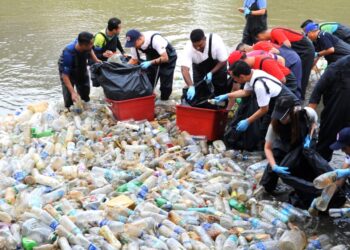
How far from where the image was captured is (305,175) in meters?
4.73

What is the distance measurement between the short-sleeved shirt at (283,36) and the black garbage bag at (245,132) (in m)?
1.70

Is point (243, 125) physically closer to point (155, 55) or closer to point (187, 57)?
point (187, 57)

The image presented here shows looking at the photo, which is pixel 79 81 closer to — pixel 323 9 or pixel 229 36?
pixel 229 36

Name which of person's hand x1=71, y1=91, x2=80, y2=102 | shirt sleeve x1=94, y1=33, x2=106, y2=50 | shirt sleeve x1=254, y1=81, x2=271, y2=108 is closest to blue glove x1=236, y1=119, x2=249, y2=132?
shirt sleeve x1=254, y1=81, x2=271, y2=108

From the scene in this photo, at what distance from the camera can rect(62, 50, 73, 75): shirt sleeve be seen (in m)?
6.81

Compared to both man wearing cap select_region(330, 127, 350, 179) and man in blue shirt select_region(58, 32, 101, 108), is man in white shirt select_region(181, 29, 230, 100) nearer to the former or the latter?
man in blue shirt select_region(58, 32, 101, 108)

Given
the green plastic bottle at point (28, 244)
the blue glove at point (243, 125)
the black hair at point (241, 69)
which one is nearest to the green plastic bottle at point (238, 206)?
the blue glove at point (243, 125)

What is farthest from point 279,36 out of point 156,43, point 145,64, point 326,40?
point 145,64

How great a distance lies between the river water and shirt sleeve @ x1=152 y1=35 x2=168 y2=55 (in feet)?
10.7

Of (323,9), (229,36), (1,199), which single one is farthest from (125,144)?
(323,9)

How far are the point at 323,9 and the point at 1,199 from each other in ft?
49.6

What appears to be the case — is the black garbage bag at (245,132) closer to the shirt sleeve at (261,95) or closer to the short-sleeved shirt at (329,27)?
the shirt sleeve at (261,95)

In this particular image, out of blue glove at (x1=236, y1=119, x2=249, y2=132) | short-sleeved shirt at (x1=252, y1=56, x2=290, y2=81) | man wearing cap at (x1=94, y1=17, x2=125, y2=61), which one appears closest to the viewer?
blue glove at (x1=236, y1=119, x2=249, y2=132)

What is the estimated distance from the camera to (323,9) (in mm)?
16766
